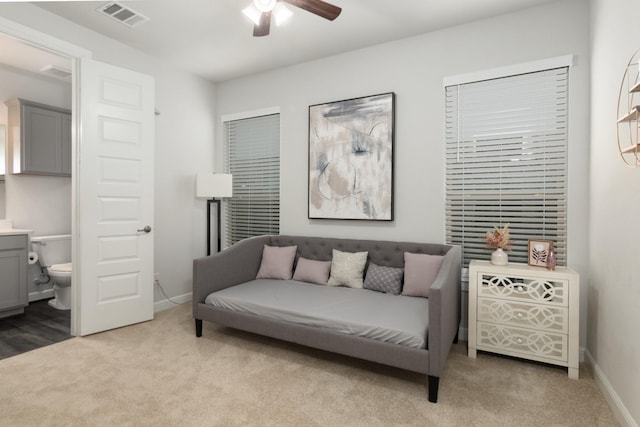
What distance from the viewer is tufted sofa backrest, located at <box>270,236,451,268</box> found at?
3087 millimetres

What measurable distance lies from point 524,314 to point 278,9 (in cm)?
261

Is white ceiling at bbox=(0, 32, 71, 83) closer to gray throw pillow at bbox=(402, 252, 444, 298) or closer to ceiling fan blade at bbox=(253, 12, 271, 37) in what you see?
ceiling fan blade at bbox=(253, 12, 271, 37)

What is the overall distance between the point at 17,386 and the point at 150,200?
1765 mm

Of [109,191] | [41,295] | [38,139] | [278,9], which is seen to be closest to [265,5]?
[278,9]

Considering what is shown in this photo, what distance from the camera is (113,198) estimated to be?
3.21 m

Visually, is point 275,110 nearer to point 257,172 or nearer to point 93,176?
point 257,172

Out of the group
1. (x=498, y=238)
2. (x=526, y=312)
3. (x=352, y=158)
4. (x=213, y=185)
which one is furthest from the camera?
(x=213, y=185)

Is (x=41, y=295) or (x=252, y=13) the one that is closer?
(x=252, y=13)

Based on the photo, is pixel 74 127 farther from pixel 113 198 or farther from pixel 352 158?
pixel 352 158

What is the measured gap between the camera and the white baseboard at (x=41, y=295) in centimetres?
419

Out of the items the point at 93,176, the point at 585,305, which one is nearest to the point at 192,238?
the point at 93,176

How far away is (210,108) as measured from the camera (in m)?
4.46

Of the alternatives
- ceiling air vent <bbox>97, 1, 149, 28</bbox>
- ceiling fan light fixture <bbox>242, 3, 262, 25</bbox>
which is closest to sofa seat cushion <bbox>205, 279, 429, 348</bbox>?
ceiling fan light fixture <bbox>242, 3, 262, 25</bbox>

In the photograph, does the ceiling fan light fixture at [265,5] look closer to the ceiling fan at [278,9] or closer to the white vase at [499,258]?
the ceiling fan at [278,9]
